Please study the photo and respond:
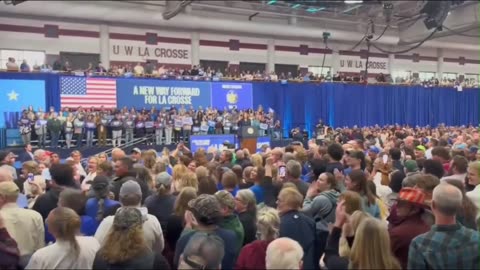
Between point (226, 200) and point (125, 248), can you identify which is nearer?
point (125, 248)

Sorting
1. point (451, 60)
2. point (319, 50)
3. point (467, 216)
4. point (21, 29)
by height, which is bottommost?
point (467, 216)

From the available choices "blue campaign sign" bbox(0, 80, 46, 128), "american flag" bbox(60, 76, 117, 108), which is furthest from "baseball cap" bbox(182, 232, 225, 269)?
"american flag" bbox(60, 76, 117, 108)

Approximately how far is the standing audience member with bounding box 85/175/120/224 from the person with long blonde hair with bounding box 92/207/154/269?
115 centimetres

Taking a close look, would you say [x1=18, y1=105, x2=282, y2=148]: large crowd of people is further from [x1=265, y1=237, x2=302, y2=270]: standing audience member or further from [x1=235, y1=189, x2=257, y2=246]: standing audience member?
[x1=265, y1=237, x2=302, y2=270]: standing audience member

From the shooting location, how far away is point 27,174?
658cm

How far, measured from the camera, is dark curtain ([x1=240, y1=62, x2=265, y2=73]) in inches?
1078

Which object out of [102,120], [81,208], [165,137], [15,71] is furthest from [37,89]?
[81,208]

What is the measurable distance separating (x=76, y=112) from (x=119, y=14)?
503cm

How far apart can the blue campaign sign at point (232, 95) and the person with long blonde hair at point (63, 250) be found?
1930 cm

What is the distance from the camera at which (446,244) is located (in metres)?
2.83

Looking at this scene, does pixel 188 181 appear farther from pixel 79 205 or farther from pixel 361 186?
pixel 361 186

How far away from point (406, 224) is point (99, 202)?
2.31 meters

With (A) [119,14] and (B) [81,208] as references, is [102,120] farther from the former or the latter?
(B) [81,208]

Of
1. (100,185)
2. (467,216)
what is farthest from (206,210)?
(467,216)
